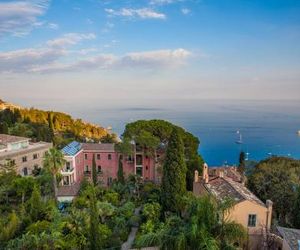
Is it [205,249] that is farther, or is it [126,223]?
[126,223]

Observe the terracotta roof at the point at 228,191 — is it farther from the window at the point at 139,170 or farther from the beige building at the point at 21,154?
the beige building at the point at 21,154

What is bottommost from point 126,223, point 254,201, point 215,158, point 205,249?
point 215,158

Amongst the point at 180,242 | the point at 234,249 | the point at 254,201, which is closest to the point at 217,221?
the point at 234,249

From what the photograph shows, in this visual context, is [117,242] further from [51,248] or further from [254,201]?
[254,201]

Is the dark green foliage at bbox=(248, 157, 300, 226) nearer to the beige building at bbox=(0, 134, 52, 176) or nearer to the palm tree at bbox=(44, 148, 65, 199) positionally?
the palm tree at bbox=(44, 148, 65, 199)

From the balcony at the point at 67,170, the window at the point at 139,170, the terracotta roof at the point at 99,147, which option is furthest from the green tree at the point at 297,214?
the balcony at the point at 67,170

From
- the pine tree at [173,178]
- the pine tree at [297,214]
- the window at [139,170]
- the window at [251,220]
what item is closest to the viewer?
the window at [251,220]
